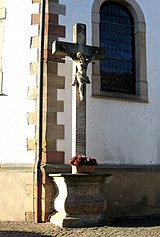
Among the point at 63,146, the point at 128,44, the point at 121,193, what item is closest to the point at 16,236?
the point at 63,146

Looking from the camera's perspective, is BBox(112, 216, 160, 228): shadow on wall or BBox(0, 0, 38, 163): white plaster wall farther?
BBox(0, 0, 38, 163): white plaster wall

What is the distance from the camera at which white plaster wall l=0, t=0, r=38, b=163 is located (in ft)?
29.8

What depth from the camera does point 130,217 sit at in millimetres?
9289

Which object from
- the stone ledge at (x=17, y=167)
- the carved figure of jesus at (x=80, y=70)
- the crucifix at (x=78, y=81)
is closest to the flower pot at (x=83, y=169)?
the crucifix at (x=78, y=81)

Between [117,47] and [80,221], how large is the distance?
16.2ft

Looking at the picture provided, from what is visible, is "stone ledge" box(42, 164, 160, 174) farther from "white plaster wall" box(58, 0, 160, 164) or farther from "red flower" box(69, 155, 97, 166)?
"red flower" box(69, 155, 97, 166)

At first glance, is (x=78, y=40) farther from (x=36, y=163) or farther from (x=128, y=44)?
(x=36, y=163)

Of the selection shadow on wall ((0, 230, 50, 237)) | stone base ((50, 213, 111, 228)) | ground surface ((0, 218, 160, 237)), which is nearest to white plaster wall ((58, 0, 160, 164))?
stone base ((50, 213, 111, 228))

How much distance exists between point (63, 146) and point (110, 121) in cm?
144

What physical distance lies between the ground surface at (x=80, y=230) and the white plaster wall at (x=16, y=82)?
5.28 feet

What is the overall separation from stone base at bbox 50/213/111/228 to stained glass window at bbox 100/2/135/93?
139 inches

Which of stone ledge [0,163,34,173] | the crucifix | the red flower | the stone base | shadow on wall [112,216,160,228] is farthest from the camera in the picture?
stone ledge [0,163,34,173]

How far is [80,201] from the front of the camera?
313 inches

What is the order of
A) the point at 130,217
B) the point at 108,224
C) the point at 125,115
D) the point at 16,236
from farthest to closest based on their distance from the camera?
the point at 125,115, the point at 130,217, the point at 108,224, the point at 16,236
